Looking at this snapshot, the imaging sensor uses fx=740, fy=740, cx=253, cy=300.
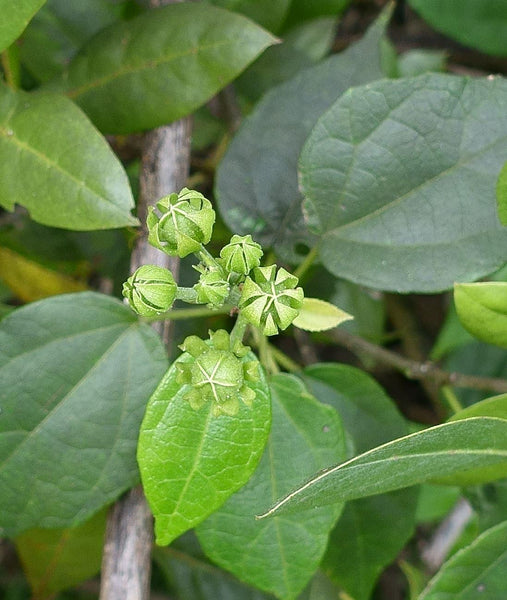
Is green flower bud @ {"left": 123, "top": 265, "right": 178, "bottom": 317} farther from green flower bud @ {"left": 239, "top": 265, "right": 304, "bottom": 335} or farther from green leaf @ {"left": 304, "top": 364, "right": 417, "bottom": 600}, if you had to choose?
green leaf @ {"left": 304, "top": 364, "right": 417, "bottom": 600}

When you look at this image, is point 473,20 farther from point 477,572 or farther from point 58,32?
point 477,572

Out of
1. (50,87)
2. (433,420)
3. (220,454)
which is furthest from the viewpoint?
(433,420)

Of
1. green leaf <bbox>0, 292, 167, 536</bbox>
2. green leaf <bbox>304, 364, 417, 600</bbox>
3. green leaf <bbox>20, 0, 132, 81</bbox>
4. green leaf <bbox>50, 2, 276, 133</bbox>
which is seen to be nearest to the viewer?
green leaf <bbox>0, 292, 167, 536</bbox>

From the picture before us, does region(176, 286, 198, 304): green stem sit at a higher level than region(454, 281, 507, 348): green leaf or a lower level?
higher

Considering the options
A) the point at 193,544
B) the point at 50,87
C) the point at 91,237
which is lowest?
the point at 193,544

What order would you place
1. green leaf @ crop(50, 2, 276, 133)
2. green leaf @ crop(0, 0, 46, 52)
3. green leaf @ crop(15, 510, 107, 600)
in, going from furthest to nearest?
green leaf @ crop(15, 510, 107, 600) → green leaf @ crop(50, 2, 276, 133) → green leaf @ crop(0, 0, 46, 52)

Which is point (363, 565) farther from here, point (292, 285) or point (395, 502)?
point (292, 285)

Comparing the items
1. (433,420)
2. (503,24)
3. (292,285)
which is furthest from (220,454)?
(503,24)

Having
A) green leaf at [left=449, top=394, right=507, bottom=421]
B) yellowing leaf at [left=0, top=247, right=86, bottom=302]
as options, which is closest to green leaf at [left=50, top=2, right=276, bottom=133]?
yellowing leaf at [left=0, top=247, right=86, bottom=302]

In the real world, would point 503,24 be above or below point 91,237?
above
